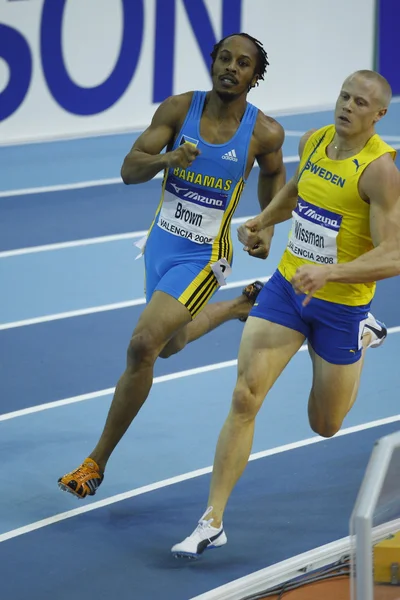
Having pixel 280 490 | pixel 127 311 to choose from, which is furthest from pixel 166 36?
pixel 280 490

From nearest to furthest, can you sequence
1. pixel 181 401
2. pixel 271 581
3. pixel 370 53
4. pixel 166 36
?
1. pixel 271 581
2. pixel 181 401
3. pixel 166 36
4. pixel 370 53

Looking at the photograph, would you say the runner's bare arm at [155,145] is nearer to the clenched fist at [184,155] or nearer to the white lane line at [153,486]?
the clenched fist at [184,155]

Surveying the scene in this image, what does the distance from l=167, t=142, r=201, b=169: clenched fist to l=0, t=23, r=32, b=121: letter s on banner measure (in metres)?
8.37

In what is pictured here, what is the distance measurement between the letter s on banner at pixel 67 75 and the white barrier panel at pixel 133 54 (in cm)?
1

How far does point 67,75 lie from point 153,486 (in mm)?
9030

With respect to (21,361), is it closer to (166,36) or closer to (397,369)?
(397,369)

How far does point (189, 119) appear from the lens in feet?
20.2

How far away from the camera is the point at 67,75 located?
14.1 meters

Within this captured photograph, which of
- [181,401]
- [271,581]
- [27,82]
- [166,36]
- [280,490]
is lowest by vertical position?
[271,581]

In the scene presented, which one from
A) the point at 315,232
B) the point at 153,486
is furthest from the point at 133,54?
the point at 315,232

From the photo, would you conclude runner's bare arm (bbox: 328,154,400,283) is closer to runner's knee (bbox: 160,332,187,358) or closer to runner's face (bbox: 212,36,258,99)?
runner's face (bbox: 212,36,258,99)

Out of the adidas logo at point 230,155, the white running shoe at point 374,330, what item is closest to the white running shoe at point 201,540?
the white running shoe at point 374,330

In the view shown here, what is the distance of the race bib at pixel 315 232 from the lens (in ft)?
17.3

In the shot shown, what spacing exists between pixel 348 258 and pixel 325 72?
473 inches
